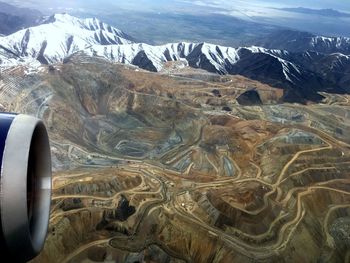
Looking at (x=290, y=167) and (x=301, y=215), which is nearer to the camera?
(x=301, y=215)

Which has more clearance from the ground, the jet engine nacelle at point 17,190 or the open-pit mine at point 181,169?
the jet engine nacelle at point 17,190

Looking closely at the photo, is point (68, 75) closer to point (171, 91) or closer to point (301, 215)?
point (171, 91)

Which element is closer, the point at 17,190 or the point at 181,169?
the point at 17,190

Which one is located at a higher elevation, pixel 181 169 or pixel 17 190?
pixel 17 190

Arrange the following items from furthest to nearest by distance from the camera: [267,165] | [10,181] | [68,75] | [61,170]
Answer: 1. [68,75]
2. [267,165]
3. [61,170]
4. [10,181]

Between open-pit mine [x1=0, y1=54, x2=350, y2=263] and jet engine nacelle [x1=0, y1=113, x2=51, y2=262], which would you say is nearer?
jet engine nacelle [x1=0, y1=113, x2=51, y2=262]

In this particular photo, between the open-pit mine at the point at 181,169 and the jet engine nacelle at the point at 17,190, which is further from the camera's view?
the open-pit mine at the point at 181,169

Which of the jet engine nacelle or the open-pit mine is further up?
the jet engine nacelle

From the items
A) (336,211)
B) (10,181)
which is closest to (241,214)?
(336,211)
